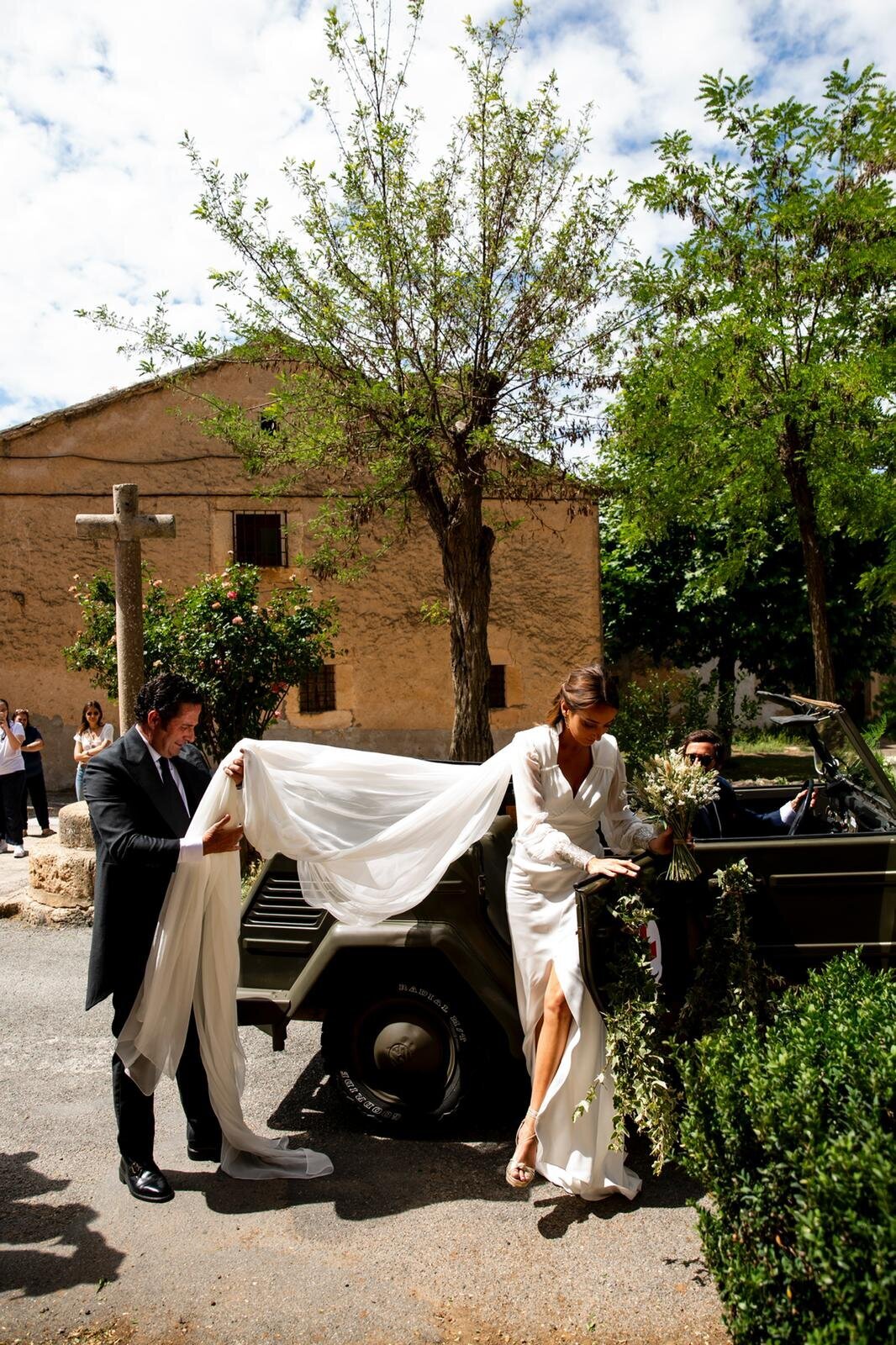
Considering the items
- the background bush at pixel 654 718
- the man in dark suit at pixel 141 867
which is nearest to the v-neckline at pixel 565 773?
the man in dark suit at pixel 141 867

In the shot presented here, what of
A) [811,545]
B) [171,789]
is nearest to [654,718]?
[811,545]

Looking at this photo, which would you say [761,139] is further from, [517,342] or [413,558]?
[413,558]

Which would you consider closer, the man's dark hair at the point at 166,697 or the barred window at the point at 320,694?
the man's dark hair at the point at 166,697

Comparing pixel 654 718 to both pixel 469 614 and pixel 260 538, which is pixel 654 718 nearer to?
pixel 469 614

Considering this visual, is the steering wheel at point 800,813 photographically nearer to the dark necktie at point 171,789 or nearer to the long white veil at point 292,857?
the long white veil at point 292,857

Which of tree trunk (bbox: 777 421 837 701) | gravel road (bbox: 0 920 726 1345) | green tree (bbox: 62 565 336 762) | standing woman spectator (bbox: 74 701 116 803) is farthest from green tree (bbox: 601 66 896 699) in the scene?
gravel road (bbox: 0 920 726 1345)

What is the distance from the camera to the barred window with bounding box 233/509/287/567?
18297mm

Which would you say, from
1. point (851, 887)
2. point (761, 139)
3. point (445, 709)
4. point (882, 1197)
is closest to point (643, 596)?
point (445, 709)

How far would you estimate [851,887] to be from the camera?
4.04 meters

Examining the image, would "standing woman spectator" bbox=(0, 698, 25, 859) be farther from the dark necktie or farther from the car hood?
the car hood

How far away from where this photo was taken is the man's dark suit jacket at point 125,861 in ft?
12.7

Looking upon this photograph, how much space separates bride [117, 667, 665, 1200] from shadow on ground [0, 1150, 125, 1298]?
1.72ft

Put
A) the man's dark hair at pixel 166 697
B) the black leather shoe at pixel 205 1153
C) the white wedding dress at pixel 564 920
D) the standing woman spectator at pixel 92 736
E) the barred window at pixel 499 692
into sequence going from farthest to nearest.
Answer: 1. the barred window at pixel 499 692
2. the standing woman spectator at pixel 92 736
3. the black leather shoe at pixel 205 1153
4. the man's dark hair at pixel 166 697
5. the white wedding dress at pixel 564 920

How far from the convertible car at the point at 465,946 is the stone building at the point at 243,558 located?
13.2 meters
